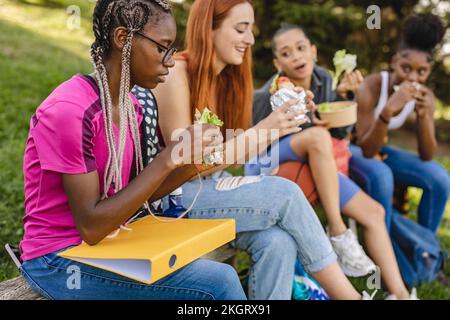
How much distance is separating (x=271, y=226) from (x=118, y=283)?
838mm

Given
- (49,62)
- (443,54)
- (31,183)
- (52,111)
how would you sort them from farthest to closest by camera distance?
(443,54), (49,62), (31,183), (52,111)

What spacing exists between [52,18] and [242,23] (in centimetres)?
644

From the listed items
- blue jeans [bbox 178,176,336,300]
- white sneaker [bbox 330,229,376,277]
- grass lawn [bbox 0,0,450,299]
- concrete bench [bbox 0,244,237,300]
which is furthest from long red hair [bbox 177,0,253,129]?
grass lawn [bbox 0,0,450,299]

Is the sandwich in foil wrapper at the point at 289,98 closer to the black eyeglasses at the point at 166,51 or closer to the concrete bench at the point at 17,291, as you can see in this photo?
the black eyeglasses at the point at 166,51

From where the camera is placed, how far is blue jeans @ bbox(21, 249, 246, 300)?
73.3 inches

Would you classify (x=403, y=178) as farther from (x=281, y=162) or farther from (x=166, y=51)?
(x=166, y=51)

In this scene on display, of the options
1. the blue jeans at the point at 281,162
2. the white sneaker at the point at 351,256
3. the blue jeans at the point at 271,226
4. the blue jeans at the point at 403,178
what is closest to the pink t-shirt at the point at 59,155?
the blue jeans at the point at 271,226

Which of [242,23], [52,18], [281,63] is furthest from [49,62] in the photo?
[242,23]

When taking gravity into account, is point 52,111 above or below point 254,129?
above

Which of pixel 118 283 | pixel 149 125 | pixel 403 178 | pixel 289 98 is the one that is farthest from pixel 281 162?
pixel 118 283

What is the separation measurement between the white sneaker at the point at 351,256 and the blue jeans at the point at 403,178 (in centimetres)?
61

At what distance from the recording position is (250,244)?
2533mm

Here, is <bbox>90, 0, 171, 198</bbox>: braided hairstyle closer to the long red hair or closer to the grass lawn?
the long red hair
